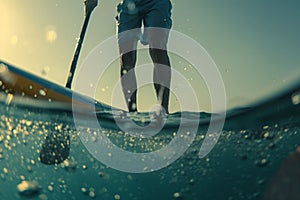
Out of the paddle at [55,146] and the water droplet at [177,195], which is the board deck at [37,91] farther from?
the water droplet at [177,195]

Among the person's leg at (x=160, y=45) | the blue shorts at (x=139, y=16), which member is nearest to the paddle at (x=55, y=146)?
the blue shorts at (x=139, y=16)

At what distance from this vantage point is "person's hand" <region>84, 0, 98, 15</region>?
4.27 m

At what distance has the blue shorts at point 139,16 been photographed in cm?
326

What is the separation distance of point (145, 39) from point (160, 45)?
15cm

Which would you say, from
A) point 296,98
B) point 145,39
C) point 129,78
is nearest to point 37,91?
point 129,78

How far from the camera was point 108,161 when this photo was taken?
12.3 feet

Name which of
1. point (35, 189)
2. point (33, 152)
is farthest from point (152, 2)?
point (35, 189)

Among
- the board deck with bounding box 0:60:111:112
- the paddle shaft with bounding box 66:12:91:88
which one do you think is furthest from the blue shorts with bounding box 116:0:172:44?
the paddle shaft with bounding box 66:12:91:88

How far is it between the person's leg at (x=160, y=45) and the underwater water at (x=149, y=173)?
0.41 meters

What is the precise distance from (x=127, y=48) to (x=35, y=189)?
170 cm

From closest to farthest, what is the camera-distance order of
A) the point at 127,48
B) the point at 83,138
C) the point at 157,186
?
the point at 127,48, the point at 157,186, the point at 83,138

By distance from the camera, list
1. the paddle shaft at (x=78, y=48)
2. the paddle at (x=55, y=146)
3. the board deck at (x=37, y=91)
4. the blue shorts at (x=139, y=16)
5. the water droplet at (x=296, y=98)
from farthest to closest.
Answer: the paddle shaft at (x=78, y=48), the paddle at (x=55, y=146), the blue shorts at (x=139, y=16), the board deck at (x=37, y=91), the water droplet at (x=296, y=98)

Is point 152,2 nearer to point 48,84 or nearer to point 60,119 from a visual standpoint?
point 48,84

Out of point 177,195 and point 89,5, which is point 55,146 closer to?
point 177,195
